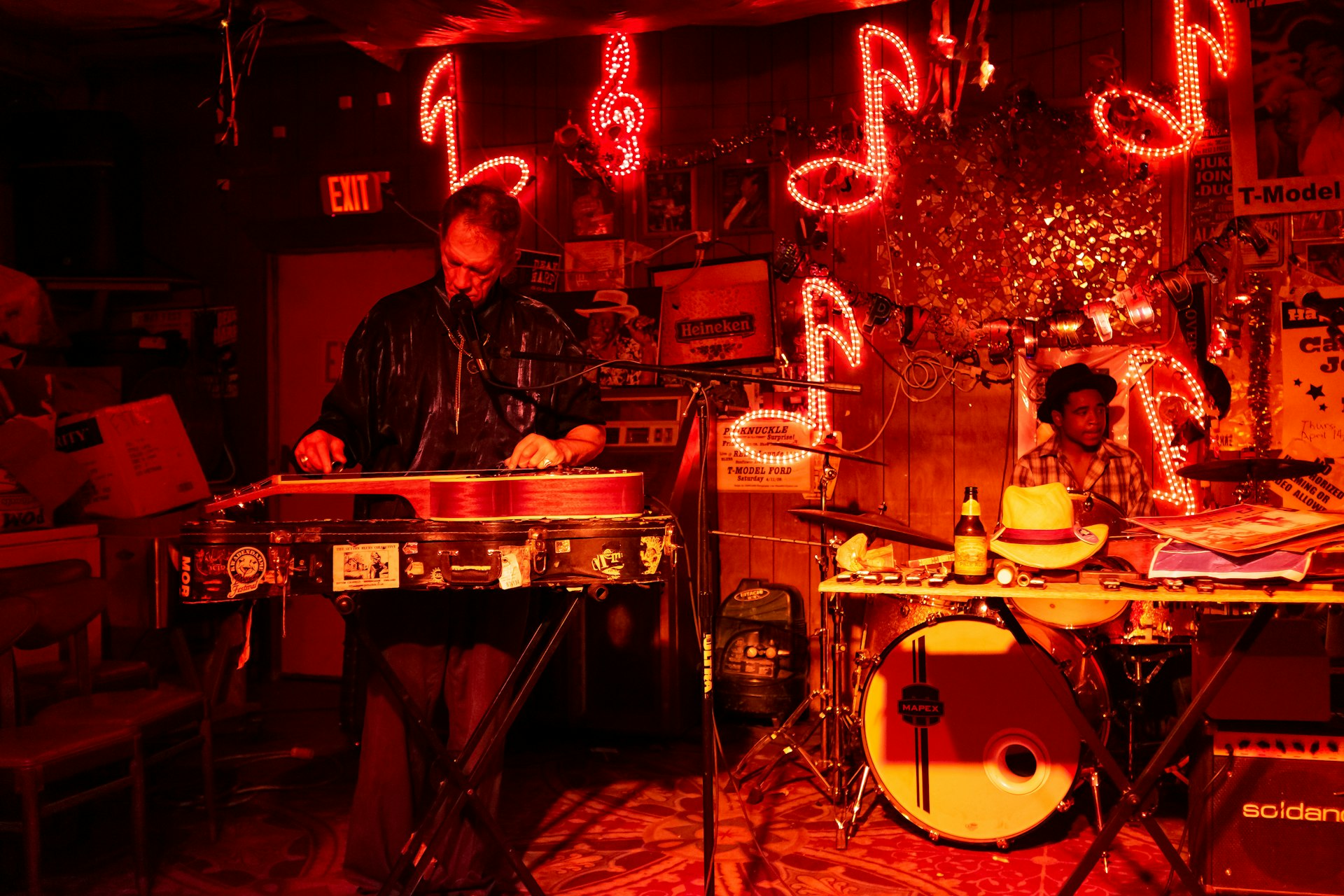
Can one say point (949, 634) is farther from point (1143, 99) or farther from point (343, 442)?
point (1143, 99)

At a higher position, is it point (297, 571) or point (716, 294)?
point (716, 294)

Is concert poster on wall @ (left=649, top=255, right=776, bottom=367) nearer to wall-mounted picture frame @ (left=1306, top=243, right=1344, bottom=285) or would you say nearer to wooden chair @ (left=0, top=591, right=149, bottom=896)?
wall-mounted picture frame @ (left=1306, top=243, right=1344, bottom=285)

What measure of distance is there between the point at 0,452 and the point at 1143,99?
5.29 m

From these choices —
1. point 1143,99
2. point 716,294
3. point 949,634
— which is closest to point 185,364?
point 716,294

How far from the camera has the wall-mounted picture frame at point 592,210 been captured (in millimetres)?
5363

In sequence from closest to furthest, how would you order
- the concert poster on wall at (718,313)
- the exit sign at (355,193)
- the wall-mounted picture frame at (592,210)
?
the concert poster on wall at (718,313), the wall-mounted picture frame at (592,210), the exit sign at (355,193)

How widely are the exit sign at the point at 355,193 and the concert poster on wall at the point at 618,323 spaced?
1.19m

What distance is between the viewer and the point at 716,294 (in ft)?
17.0

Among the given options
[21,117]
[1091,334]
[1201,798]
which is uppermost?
[21,117]

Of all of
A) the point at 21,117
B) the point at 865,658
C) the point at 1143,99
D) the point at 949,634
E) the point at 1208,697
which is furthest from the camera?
the point at 21,117

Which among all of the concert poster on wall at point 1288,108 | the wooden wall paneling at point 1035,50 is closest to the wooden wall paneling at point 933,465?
the wooden wall paneling at point 1035,50

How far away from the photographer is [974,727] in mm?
3545

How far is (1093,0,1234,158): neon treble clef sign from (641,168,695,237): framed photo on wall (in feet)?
6.42

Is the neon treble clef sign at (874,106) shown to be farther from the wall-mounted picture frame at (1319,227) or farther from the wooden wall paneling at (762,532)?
the wall-mounted picture frame at (1319,227)
